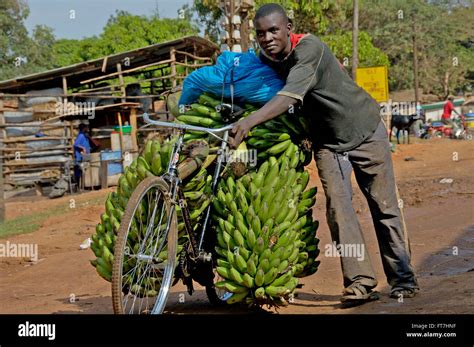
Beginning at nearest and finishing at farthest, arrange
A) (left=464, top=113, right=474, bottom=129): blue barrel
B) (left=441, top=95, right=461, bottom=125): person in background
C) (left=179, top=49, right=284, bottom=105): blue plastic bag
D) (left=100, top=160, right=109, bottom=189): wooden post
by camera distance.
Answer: (left=179, top=49, right=284, bottom=105): blue plastic bag
(left=100, top=160, right=109, bottom=189): wooden post
(left=441, top=95, right=461, bottom=125): person in background
(left=464, top=113, right=474, bottom=129): blue barrel

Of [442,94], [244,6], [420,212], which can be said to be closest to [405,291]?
[420,212]

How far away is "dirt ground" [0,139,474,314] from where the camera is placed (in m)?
5.18

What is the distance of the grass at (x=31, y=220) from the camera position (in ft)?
41.8

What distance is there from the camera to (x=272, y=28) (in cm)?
458

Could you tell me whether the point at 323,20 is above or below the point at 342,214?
above

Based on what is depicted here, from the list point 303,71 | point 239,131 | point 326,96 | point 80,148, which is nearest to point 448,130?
point 80,148

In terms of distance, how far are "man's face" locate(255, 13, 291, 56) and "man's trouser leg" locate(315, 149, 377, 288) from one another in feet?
2.84

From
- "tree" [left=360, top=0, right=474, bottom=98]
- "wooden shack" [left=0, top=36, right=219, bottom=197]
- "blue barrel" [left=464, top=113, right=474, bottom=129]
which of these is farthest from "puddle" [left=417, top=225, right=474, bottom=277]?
"tree" [left=360, top=0, right=474, bottom=98]

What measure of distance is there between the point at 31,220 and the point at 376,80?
12.2 metres

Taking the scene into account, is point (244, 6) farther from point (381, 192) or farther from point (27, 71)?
point (27, 71)

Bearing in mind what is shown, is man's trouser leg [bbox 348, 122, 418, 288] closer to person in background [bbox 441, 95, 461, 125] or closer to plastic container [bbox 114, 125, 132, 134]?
plastic container [bbox 114, 125, 132, 134]

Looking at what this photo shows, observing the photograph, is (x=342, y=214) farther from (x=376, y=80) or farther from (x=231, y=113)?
(x=376, y=80)

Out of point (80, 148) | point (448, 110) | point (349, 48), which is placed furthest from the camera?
point (349, 48)
